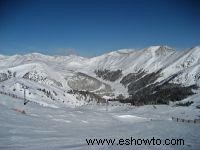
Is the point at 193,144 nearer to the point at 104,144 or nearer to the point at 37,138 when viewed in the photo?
the point at 104,144

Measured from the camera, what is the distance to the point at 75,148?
3272 centimetres

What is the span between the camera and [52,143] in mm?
35562

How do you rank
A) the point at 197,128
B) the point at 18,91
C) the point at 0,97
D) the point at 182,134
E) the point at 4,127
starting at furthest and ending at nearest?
the point at 18,91, the point at 0,97, the point at 197,128, the point at 182,134, the point at 4,127

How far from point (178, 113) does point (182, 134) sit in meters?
Answer: 84.1

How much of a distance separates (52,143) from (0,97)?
50.4 metres

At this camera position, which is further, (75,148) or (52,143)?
(52,143)

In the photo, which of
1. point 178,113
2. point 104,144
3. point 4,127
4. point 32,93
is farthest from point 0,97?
point 32,93

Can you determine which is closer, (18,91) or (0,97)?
(0,97)

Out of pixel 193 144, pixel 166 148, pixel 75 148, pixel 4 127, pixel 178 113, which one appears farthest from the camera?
pixel 178 113

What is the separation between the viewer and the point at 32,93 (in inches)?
6845

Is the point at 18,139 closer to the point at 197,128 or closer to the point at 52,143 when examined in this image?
the point at 52,143

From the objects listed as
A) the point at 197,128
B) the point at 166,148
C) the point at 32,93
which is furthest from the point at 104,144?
the point at 32,93

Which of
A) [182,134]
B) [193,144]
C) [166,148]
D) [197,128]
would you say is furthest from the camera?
[197,128]

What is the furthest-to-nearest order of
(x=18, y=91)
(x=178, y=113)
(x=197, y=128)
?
(x=18, y=91) → (x=178, y=113) → (x=197, y=128)
